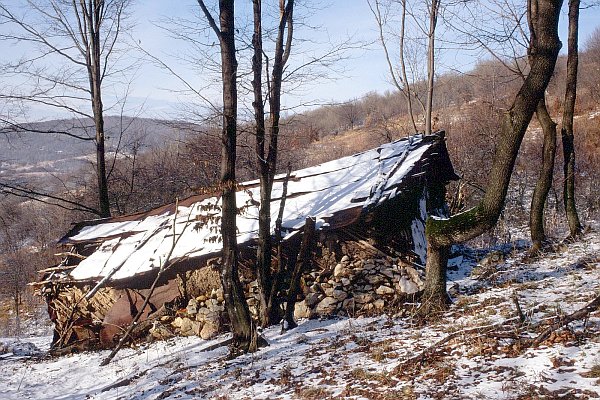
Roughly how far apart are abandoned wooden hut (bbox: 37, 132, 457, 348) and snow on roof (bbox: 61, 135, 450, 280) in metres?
0.03

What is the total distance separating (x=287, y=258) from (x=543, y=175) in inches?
239

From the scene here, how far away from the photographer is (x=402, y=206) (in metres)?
9.15

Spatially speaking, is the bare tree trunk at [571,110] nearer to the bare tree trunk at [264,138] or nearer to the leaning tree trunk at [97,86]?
the bare tree trunk at [264,138]

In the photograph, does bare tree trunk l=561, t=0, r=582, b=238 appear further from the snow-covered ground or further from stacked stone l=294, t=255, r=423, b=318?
stacked stone l=294, t=255, r=423, b=318

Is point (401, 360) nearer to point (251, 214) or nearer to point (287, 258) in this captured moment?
point (287, 258)

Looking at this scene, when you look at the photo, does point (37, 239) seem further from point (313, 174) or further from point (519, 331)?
point (519, 331)

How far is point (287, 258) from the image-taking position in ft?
28.5

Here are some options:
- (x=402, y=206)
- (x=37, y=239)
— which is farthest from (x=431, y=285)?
(x=37, y=239)

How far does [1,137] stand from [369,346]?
10.6m

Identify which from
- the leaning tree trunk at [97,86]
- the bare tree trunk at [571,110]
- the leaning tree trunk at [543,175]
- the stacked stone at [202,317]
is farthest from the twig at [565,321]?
the leaning tree trunk at [97,86]

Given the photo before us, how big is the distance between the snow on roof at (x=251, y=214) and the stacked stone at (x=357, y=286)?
38.5 inches

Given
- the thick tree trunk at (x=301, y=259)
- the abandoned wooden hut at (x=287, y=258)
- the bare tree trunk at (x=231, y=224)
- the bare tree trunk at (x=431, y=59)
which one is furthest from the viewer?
the bare tree trunk at (x=431, y=59)

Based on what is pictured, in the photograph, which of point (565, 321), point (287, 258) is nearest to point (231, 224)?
point (287, 258)

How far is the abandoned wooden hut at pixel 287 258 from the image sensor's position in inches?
331
